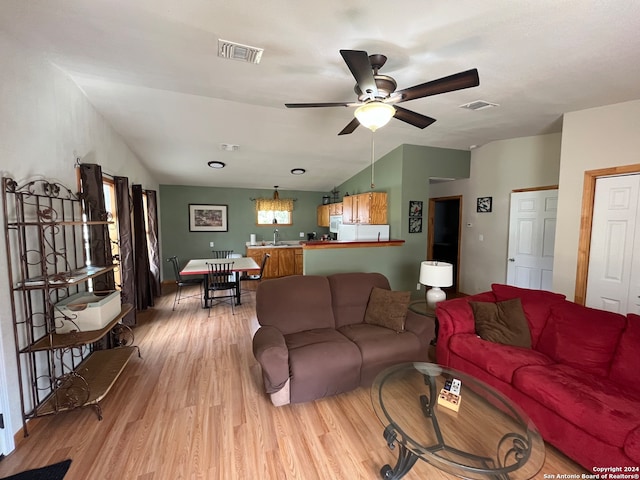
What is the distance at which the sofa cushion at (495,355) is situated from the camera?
203cm

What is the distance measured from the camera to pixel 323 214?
710 cm

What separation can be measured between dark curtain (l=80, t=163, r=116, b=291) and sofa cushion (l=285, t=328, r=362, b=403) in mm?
2172

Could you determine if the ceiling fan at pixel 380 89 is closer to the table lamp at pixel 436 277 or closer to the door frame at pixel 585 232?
the table lamp at pixel 436 277

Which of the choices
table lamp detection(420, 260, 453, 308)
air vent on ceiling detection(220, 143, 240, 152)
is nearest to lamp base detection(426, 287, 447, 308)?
table lamp detection(420, 260, 453, 308)

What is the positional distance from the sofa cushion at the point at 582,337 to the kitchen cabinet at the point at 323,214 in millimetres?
5057

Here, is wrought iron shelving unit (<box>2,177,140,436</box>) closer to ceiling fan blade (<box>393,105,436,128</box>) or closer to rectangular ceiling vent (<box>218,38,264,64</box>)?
rectangular ceiling vent (<box>218,38,264,64</box>)

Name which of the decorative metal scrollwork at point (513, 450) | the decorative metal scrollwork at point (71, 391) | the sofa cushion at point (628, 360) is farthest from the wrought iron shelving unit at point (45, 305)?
the sofa cushion at point (628, 360)

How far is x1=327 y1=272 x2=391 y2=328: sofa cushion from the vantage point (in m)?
2.80

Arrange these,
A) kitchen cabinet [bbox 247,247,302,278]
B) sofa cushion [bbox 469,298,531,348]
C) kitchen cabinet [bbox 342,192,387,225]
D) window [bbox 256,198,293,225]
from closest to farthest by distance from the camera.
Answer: sofa cushion [bbox 469,298,531,348]
kitchen cabinet [bbox 342,192,387,225]
kitchen cabinet [bbox 247,247,302,278]
window [bbox 256,198,293,225]

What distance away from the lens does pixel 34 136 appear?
6.60ft

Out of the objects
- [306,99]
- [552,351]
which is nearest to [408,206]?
[306,99]

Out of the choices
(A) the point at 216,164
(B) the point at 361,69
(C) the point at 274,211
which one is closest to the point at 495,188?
(B) the point at 361,69

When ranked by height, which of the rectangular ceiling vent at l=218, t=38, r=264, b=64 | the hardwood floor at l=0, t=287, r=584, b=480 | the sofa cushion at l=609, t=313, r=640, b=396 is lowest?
the hardwood floor at l=0, t=287, r=584, b=480

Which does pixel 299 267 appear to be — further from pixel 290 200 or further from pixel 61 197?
pixel 61 197
